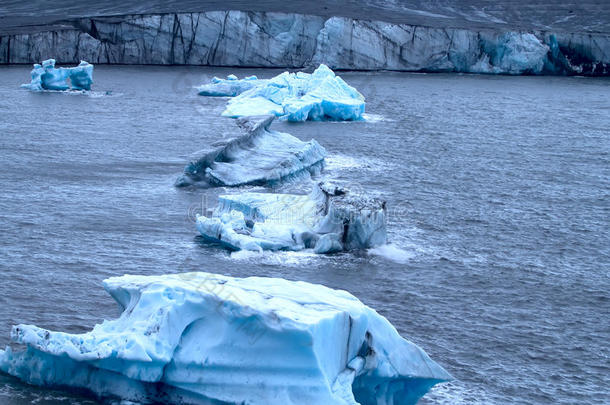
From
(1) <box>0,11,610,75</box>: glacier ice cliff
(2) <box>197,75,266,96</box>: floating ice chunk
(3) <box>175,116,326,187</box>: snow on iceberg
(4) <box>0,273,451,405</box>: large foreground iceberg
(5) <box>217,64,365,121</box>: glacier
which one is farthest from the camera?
(1) <box>0,11,610,75</box>: glacier ice cliff

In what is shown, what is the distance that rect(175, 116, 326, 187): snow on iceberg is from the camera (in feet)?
52.9

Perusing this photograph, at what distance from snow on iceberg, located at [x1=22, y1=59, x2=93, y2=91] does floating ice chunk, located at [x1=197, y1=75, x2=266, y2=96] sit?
3986 mm

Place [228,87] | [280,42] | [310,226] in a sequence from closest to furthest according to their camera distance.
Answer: [310,226]
[228,87]
[280,42]

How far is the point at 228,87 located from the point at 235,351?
2477 cm

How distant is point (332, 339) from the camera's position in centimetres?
659

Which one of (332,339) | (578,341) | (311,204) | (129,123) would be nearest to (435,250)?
(311,204)

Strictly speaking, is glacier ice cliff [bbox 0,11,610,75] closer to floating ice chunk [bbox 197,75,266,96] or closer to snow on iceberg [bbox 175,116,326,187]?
floating ice chunk [bbox 197,75,266,96]

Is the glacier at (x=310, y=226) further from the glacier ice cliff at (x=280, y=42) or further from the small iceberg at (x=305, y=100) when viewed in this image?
the glacier ice cliff at (x=280, y=42)

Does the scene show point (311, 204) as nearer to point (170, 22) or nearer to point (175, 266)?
point (175, 266)

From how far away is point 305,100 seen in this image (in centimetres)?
2592

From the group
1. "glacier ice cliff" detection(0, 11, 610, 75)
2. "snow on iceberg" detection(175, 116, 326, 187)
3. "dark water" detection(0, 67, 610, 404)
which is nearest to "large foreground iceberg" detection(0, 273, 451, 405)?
"dark water" detection(0, 67, 610, 404)

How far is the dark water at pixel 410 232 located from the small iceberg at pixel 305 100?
0.61 m

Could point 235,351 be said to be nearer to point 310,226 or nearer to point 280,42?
point 310,226

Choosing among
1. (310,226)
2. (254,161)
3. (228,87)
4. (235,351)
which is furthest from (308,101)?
(235,351)
